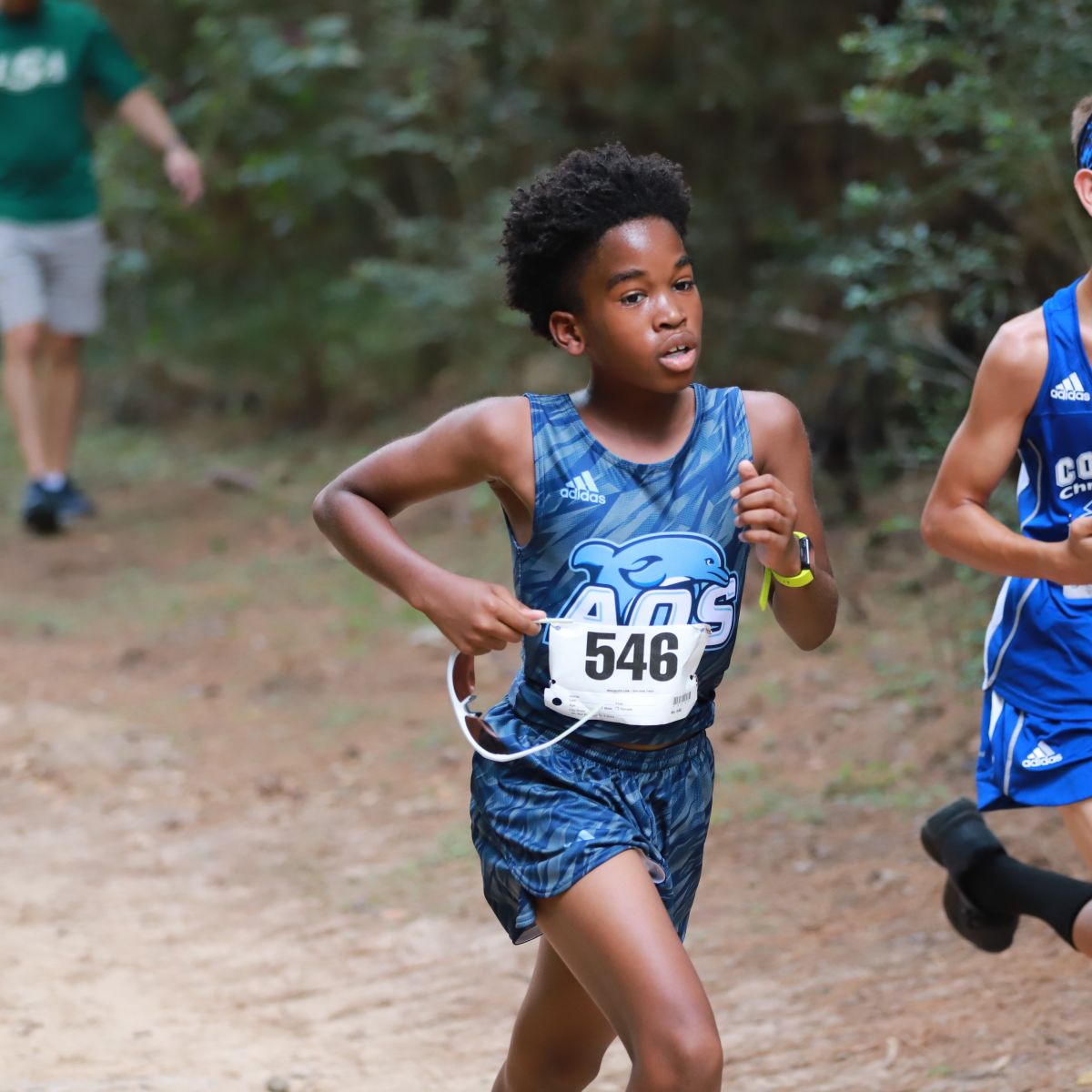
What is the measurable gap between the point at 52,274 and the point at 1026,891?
618 centimetres

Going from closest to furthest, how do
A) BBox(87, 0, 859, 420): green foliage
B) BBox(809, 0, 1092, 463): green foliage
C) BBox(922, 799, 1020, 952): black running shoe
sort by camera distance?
1. BBox(922, 799, 1020, 952): black running shoe
2. BBox(809, 0, 1092, 463): green foliage
3. BBox(87, 0, 859, 420): green foliage

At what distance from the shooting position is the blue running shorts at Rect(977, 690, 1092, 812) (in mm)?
2979

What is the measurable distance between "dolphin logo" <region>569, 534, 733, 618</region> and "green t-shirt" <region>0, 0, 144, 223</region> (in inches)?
244

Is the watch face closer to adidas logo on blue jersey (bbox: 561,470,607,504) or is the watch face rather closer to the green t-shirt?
adidas logo on blue jersey (bbox: 561,470,607,504)

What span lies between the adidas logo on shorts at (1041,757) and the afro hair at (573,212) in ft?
3.60

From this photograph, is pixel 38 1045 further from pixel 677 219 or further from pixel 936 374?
pixel 936 374

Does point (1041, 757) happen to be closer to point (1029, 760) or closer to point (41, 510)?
point (1029, 760)

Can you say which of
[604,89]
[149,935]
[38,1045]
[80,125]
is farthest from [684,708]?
[80,125]

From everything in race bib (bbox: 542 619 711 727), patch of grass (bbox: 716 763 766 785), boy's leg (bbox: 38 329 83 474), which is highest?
race bib (bbox: 542 619 711 727)

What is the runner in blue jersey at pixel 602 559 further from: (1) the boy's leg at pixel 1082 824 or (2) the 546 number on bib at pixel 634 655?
(1) the boy's leg at pixel 1082 824

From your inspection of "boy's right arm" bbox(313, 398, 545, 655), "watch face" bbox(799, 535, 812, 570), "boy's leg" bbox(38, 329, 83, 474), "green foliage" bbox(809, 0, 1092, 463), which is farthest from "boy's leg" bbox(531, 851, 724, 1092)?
"boy's leg" bbox(38, 329, 83, 474)

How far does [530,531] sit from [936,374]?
3333 mm

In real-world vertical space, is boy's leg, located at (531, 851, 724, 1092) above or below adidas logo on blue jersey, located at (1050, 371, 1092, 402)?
below

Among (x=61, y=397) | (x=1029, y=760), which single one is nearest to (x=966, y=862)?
(x=1029, y=760)
